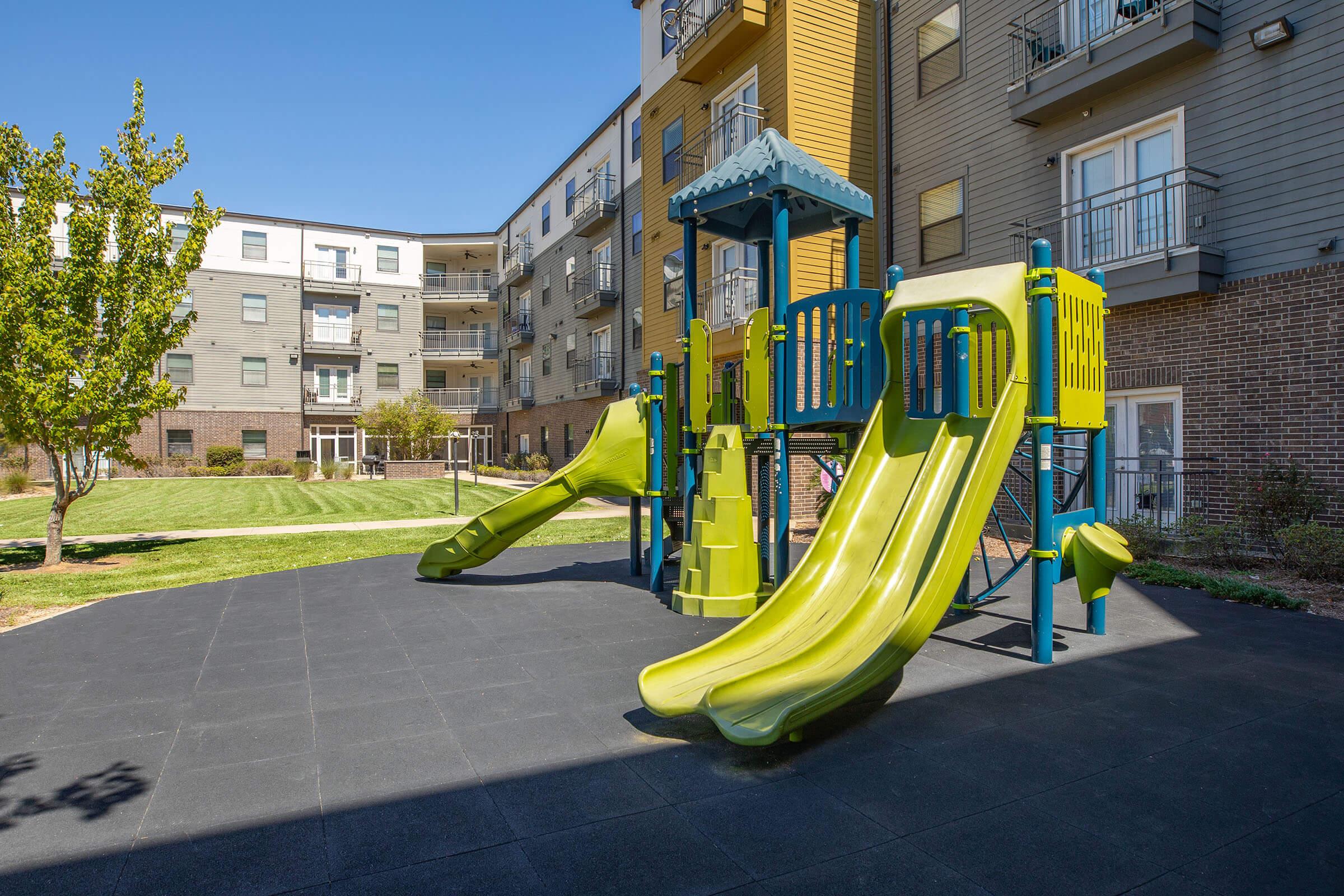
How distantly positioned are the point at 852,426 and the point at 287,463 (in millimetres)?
35688

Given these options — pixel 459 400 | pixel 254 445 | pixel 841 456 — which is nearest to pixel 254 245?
pixel 254 445

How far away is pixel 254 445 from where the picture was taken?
39188 millimetres

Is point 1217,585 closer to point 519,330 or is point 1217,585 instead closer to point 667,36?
point 667,36

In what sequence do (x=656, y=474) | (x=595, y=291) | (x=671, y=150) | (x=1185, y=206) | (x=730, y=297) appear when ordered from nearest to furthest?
(x=656, y=474) < (x=1185, y=206) < (x=730, y=297) < (x=671, y=150) < (x=595, y=291)

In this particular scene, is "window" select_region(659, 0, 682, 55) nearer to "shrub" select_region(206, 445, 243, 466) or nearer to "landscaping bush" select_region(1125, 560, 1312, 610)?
"landscaping bush" select_region(1125, 560, 1312, 610)

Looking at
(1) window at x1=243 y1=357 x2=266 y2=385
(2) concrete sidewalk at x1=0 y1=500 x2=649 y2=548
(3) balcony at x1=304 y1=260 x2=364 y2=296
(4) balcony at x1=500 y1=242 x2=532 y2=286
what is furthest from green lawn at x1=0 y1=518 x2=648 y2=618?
(3) balcony at x1=304 y1=260 x2=364 y2=296

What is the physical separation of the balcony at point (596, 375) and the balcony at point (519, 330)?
7.06 metres

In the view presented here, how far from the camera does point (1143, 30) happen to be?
10.9 meters

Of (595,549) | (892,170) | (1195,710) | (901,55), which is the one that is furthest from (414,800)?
(901,55)

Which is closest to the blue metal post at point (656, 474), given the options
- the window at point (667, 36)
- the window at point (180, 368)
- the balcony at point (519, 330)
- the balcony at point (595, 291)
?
the window at point (667, 36)

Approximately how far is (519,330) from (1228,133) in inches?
1217

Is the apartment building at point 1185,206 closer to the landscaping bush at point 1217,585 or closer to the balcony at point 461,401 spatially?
the landscaping bush at point 1217,585

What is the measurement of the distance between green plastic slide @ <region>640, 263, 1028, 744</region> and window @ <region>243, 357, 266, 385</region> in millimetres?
40521

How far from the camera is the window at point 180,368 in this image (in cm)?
3738
